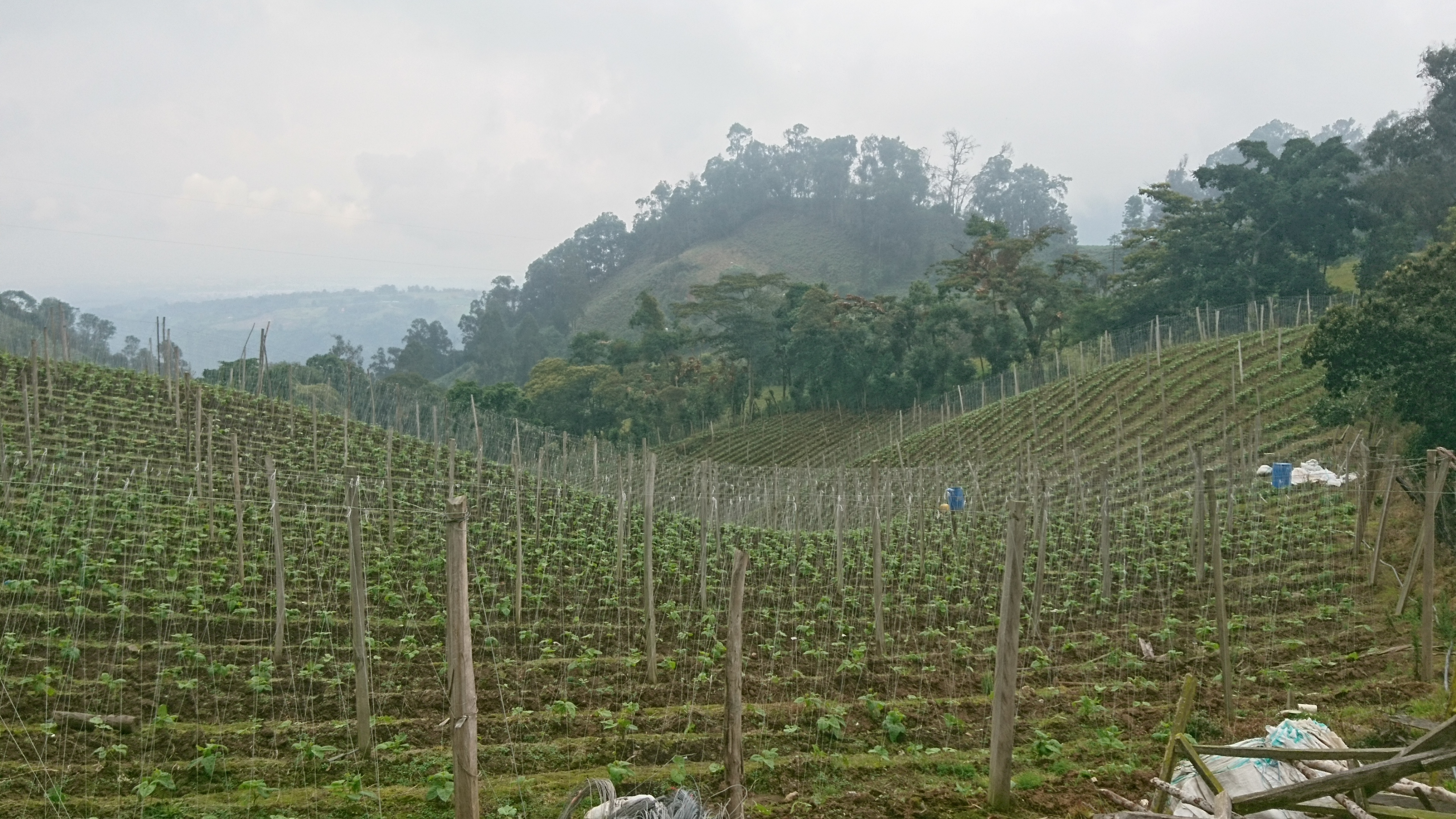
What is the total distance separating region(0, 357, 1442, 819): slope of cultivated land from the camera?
6.67m

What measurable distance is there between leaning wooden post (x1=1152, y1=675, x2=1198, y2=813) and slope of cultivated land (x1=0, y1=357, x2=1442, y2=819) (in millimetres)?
1127

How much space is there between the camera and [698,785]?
21.0ft

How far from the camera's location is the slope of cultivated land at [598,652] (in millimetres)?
6668

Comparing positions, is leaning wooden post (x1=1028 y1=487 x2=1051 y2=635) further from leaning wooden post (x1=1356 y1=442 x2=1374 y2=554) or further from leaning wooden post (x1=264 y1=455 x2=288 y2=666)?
leaning wooden post (x1=264 y1=455 x2=288 y2=666)

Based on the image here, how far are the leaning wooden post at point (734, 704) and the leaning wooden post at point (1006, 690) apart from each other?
161cm

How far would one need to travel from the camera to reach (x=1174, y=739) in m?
4.90

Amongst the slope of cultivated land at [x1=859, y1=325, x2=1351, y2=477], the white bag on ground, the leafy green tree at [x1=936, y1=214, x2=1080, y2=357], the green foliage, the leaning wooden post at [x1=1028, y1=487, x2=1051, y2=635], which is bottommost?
the green foliage

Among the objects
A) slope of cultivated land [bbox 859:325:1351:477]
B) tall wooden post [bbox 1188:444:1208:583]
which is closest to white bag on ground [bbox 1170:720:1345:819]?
A: tall wooden post [bbox 1188:444:1208:583]

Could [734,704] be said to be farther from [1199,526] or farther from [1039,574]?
[1199,526]

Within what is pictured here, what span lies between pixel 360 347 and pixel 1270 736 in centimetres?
6384

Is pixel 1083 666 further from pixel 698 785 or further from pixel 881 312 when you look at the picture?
pixel 881 312

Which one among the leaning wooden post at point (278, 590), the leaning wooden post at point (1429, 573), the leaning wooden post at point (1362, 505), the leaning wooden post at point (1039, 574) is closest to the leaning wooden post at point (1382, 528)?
the leaning wooden post at point (1362, 505)

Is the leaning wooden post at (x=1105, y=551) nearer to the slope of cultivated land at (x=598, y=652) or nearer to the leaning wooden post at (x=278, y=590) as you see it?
the slope of cultivated land at (x=598, y=652)

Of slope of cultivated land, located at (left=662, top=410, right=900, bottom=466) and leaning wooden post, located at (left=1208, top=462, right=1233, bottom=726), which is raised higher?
slope of cultivated land, located at (left=662, top=410, right=900, bottom=466)
